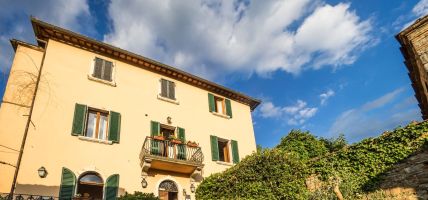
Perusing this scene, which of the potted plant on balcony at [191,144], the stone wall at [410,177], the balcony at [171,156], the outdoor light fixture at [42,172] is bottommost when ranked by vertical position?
the stone wall at [410,177]

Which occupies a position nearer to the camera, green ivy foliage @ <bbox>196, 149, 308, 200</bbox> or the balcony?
green ivy foliage @ <bbox>196, 149, 308, 200</bbox>

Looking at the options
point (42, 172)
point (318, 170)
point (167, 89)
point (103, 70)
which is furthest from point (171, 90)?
point (318, 170)

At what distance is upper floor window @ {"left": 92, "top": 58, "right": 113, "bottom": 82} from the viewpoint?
1462cm

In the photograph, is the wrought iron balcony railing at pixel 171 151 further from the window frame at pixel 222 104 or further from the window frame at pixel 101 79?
the window frame at pixel 222 104

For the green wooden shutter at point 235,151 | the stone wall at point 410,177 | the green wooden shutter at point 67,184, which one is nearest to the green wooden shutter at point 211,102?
the green wooden shutter at point 235,151

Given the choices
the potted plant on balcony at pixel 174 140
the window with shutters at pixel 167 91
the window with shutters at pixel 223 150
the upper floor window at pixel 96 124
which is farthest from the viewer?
the window with shutters at pixel 223 150

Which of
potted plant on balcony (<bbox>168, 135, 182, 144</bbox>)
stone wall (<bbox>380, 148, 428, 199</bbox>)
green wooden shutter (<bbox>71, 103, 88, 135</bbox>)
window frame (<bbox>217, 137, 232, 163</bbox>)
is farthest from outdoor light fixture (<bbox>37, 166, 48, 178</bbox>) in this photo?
stone wall (<bbox>380, 148, 428, 199</bbox>)

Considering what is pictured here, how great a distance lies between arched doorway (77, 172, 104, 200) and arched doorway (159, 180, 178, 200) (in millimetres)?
2765

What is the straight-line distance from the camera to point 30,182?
35.3ft

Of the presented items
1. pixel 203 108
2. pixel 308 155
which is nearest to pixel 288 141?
pixel 308 155

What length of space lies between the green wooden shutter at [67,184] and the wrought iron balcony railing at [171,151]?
293 centimetres

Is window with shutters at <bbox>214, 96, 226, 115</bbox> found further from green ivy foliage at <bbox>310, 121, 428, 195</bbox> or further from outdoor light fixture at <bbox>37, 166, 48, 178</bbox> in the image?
outdoor light fixture at <bbox>37, 166, 48, 178</bbox>

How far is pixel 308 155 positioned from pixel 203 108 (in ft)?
26.7

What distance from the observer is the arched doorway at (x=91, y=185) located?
464 inches
